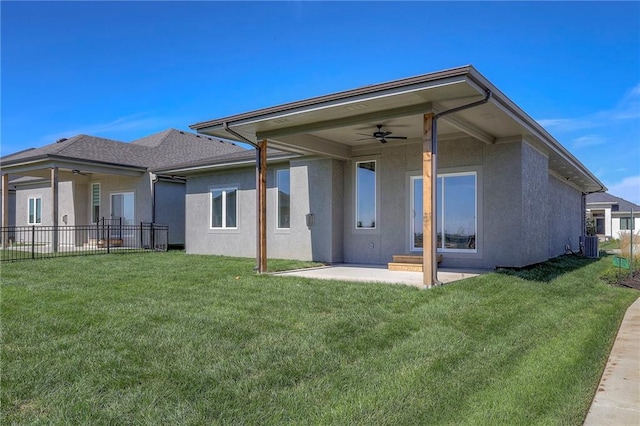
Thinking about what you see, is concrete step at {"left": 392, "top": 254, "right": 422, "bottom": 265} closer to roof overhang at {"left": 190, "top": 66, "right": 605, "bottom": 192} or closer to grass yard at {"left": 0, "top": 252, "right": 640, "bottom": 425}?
grass yard at {"left": 0, "top": 252, "right": 640, "bottom": 425}

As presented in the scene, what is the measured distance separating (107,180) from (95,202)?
4.97 ft

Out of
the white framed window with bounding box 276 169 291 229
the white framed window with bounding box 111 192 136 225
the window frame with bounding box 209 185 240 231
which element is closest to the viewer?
the white framed window with bounding box 276 169 291 229

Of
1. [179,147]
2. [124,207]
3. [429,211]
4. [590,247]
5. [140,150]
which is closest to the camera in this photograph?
[429,211]

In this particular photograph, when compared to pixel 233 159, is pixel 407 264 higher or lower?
lower

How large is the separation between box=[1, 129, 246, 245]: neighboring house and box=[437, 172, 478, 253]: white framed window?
40.3ft

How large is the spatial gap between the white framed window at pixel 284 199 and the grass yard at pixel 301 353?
5.79m

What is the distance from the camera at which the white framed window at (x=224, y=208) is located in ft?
49.7

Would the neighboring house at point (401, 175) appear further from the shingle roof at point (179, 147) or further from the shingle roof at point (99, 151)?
the shingle roof at point (179, 147)

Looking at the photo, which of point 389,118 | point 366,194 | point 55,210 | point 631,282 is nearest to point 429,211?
→ point 389,118

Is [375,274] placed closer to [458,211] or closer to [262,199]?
[458,211]

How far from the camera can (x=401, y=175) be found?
11445 mm

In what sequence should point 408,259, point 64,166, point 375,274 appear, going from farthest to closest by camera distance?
point 64,166 < point 408,259 < point 375,274

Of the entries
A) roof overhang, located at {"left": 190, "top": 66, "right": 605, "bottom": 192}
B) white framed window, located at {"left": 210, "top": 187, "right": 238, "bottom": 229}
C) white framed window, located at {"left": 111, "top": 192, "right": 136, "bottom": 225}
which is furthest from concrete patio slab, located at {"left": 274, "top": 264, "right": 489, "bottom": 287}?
white framed window, located at {"left": 111, "top": 192, "right": 136, "bottom": 225}

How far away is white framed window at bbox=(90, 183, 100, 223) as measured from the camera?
21.0 meters
